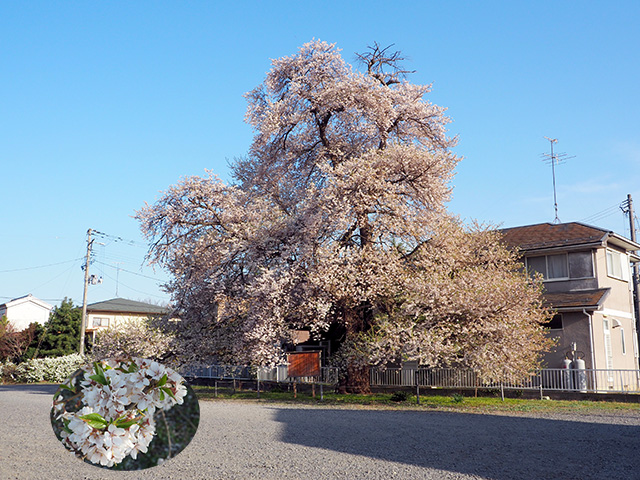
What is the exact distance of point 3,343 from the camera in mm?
44094

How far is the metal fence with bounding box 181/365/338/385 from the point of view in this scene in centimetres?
2688

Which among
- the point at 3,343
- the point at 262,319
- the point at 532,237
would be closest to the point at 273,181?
the point at 262,319

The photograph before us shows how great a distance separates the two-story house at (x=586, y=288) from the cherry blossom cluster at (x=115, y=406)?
24.2m

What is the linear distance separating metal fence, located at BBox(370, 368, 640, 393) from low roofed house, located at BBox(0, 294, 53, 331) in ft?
162

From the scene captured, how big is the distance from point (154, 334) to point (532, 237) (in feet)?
60.3

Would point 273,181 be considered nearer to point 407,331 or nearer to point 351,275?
point 351,275

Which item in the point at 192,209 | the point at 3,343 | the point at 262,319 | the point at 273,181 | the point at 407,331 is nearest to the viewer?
the point at 407,331

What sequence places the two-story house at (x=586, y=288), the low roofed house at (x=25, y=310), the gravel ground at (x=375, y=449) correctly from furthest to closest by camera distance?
the low roofed house at (x=25, y=310), the two-story house at (x=586, y=288), the gravel ground at (x=375, y=449)

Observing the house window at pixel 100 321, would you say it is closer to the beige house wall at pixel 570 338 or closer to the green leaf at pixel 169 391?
the beige house wall at pixel 570 338

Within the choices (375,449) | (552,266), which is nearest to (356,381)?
(552,266)

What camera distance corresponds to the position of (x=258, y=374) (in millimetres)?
25641

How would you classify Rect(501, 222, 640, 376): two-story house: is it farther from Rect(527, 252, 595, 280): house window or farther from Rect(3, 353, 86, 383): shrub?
Rect(3, 353, 86, 383): shrub

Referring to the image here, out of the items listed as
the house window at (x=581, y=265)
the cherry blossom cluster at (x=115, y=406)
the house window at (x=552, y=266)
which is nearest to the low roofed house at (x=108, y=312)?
the house window at (x=552, y=266)

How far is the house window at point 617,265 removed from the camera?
27.4m
